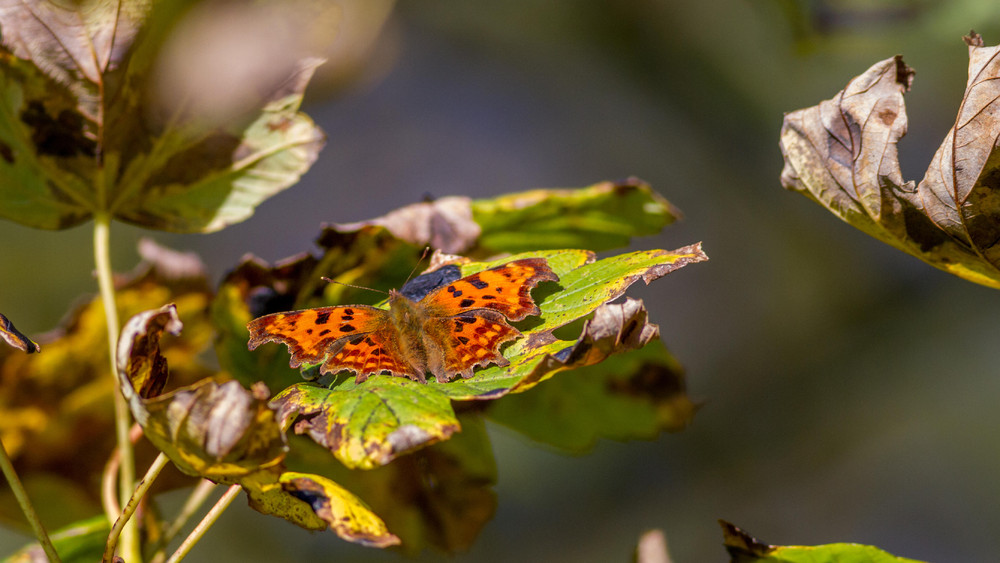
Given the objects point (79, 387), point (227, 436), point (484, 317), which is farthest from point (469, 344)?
point (79, 387)

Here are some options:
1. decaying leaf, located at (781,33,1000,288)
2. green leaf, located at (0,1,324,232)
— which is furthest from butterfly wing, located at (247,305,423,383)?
decaying leaf, located at (781,33,1000,288)

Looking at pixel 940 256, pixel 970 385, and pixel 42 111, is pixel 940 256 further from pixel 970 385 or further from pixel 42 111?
pixel 970 385

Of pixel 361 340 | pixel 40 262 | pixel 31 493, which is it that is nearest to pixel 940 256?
pixel 361 340

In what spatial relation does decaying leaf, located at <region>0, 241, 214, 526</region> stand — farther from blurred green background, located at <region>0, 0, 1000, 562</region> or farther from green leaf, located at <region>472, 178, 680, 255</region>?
blurred green background, located at <region>0, 0, 1000, 562</region>

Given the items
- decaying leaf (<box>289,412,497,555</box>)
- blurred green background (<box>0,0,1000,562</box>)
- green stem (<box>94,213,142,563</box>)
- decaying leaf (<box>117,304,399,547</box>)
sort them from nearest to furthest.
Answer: decaying leaf (<box>117,304,399,547</box>)
green stem (<box>94,213,142,563</box>)
decaying leaf (<box>289,412,497,555</box>)
blurred green background (<box>0,0,1000,562</box>)

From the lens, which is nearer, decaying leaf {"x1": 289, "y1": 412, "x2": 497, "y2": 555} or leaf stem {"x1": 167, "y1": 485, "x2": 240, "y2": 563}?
leaf stem {"x1": 167, "y1": 485, "x2": 240, "y2": 563}

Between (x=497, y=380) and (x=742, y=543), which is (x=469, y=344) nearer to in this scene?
(x=497, y=380)

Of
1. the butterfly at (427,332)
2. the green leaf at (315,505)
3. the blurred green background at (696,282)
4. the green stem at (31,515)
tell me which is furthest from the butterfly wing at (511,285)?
the blurred green background at (696,282)

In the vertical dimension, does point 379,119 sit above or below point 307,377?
below
